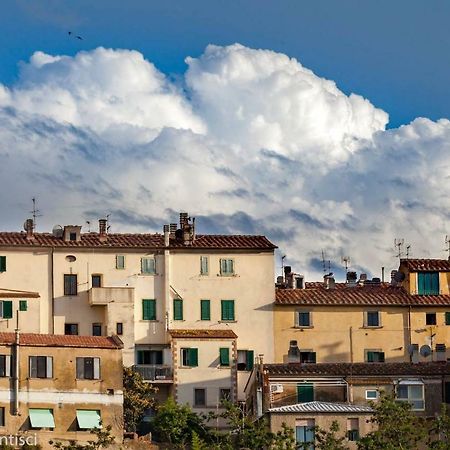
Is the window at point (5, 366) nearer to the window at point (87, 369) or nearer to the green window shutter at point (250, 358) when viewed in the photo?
the window at point (87, 369)

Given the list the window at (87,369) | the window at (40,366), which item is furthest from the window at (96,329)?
the window at (40,366)

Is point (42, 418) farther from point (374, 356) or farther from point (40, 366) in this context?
point (374, 356)

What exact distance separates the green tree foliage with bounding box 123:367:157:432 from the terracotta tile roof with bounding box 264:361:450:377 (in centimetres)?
753

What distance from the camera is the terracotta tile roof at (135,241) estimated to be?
481 ft

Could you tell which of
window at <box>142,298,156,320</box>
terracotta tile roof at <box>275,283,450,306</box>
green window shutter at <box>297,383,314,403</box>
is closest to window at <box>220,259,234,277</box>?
terracotta tile roof at <box>275,283,450,306</box>

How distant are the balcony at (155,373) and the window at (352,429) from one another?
1748cm

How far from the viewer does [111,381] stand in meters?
135

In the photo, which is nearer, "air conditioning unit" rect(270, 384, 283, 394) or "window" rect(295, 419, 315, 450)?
"window" rect(295, 419, 315, 450)

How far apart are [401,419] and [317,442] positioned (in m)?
5.04

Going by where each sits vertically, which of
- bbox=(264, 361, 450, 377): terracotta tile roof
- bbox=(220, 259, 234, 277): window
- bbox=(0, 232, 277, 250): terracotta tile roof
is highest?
bbox=(0, 232, 277, 250): terracotta tile roof

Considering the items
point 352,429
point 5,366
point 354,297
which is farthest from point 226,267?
point 352,429

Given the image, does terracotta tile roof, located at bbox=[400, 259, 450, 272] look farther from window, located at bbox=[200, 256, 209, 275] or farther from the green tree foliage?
the green tree foliage

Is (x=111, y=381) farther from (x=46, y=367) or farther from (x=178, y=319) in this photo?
(x=178, y=319)

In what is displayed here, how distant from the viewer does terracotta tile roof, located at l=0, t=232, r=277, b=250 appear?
147 m
